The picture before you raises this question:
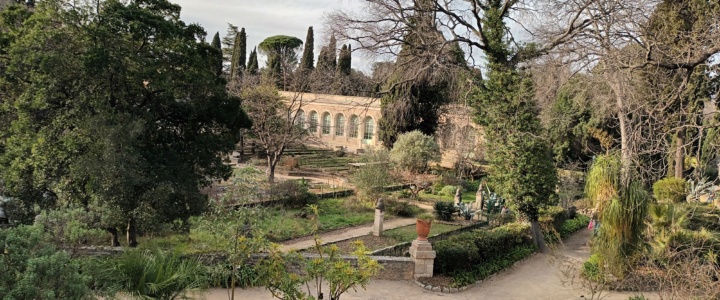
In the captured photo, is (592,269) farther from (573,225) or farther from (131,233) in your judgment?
(131,233)

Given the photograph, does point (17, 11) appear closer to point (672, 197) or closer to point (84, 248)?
point (84, 248)

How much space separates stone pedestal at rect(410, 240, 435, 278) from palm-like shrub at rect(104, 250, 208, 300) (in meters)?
5.26

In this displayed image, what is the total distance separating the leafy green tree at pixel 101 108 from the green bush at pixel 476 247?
6072mm

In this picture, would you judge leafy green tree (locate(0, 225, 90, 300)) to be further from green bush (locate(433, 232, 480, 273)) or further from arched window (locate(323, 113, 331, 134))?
arched window (locate(323, 113, 331, 134))

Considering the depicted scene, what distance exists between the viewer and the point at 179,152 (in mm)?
12867

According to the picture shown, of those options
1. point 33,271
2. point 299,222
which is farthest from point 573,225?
point 33,271

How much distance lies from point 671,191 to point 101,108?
65.1ft

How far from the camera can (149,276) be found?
769cm

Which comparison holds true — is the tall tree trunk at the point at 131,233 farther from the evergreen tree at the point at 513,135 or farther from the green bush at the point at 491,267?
the evergreen tree at the point at 513,135

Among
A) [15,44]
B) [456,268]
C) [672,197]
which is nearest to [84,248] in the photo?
[15,44]

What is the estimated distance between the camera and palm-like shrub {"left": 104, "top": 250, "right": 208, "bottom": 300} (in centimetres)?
755

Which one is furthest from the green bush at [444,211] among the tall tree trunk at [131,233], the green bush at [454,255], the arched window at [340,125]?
the arched window at [340,125]

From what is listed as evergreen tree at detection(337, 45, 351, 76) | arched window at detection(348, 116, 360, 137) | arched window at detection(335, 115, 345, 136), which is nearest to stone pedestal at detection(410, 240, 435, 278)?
arched window at detection(348, 116, 360, 137)

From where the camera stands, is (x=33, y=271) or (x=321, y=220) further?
(x=321, y=220)
